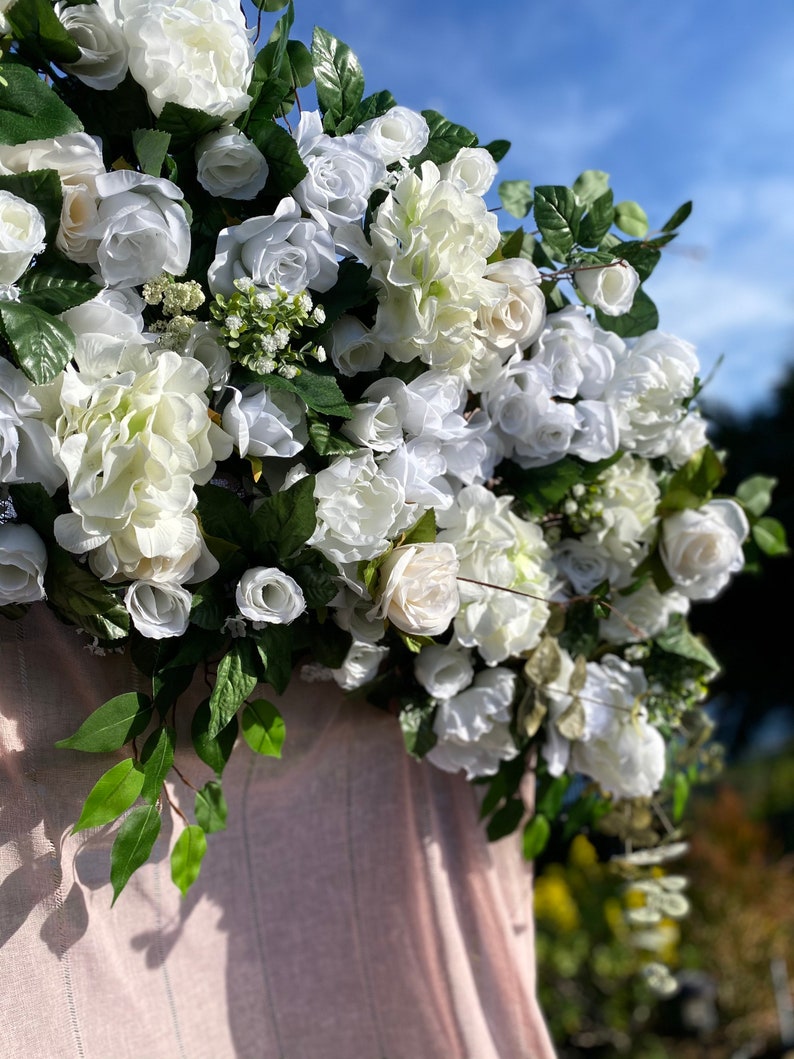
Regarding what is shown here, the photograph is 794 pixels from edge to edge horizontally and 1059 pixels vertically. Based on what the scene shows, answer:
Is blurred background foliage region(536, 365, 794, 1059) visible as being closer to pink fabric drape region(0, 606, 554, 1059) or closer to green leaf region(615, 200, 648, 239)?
pink fabric drape region(0, 606, 554, 1059)

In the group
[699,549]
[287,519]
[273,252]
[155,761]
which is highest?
[273,252]

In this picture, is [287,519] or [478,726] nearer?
[287,519]

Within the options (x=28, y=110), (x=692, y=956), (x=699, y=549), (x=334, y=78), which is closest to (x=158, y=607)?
(x=28, y=110)

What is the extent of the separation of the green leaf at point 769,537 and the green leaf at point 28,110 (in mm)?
1051

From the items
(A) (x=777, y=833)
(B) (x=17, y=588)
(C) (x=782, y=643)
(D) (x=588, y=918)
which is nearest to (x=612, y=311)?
(B) (x=17, y=588)

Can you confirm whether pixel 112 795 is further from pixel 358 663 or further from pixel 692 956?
pixel 692 956

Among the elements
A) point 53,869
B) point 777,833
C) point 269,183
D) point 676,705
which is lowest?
point 777,833

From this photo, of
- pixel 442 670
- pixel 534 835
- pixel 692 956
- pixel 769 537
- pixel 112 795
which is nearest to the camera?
pixel 112 795

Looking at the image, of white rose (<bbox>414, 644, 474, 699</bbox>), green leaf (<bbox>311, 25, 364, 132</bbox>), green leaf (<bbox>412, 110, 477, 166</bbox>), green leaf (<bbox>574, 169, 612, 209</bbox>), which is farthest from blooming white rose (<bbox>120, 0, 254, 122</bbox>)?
white rose (<bbox>414, 644, 474, 699</bbox>)

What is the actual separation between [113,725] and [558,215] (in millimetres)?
661

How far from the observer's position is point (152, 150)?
71 cm

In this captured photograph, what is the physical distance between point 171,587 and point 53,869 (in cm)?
30

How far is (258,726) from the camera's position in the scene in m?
0.88

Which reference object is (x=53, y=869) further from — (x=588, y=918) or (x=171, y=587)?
(x=588, y=918)
